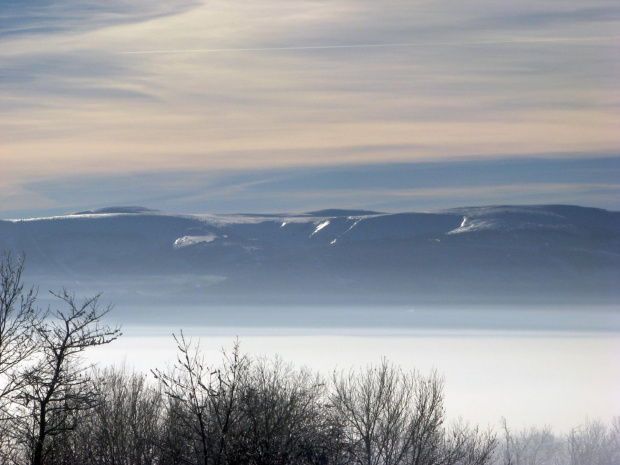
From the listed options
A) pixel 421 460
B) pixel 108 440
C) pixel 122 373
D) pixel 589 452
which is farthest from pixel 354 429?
pixel 589 452

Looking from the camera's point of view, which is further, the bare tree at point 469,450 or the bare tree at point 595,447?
the bare tree at point 595,447

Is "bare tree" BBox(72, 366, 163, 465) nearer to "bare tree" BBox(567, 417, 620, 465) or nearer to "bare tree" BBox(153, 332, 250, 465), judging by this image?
"bare tree" BBox(153, 332, 250, 465)

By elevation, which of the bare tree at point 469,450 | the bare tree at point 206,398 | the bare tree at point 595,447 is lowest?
the bare tree at point 206,398

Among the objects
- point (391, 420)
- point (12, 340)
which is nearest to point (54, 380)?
point (12, 340)

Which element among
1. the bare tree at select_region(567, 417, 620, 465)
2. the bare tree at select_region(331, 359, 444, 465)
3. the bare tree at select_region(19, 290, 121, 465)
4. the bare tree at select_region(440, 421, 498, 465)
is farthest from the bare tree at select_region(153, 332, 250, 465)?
the bare tree at select_region(567, 417, 620, 465)

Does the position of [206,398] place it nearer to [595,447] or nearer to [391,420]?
[391,420]

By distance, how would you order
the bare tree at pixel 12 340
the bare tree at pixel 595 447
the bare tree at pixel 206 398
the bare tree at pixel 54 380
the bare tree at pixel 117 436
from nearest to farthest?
Result: the bare tree at pixel 206 398
the bare tree at pixel 54 380
the bare tree at pixel 12 340
the bare tree at pixel 117 436
the bare tree at pixel 595 447

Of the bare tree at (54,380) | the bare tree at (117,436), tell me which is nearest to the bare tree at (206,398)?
the bare tree at (54,380)

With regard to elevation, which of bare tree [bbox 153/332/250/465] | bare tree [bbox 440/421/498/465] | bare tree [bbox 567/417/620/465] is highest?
bare tree [bbox 567/417/620/465]

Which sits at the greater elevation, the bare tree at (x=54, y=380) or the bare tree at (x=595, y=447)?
the bare tree at (x=595, y=447)

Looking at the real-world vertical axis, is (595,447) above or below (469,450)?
above

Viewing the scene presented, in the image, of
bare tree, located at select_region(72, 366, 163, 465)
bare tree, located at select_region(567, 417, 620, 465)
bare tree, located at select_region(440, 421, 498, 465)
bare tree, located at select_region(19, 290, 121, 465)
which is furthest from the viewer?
bare tree, located at select_region(567, 417, 620, 465)

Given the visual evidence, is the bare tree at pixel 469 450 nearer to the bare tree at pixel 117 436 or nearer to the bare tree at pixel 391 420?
the bare tree at pixel 391 420

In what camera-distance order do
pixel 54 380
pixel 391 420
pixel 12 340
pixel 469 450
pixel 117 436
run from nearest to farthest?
pixel 54 380, pixel 12 340, pixel 117 436, pixel 469 450, pixel 391 420
